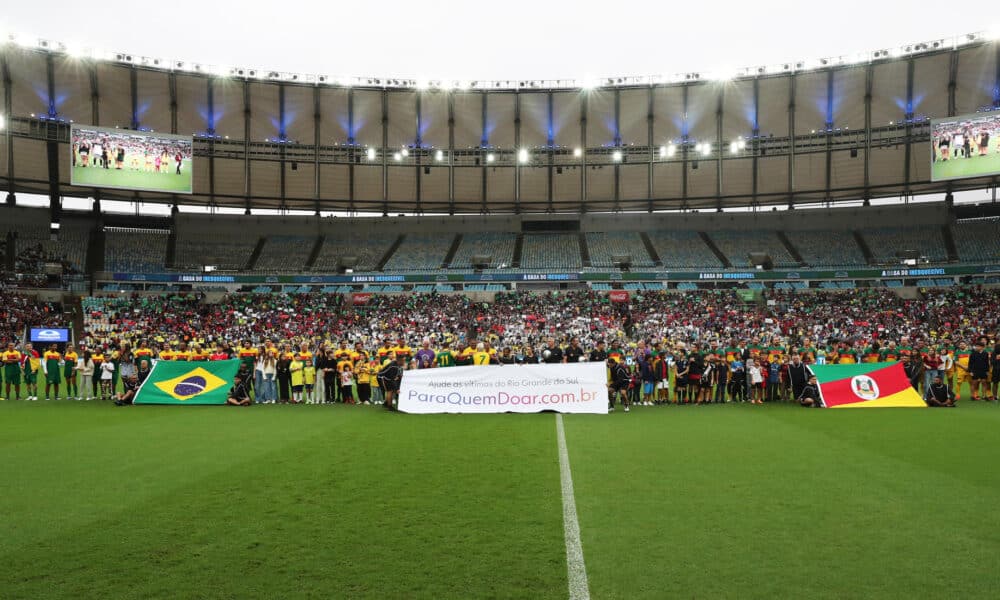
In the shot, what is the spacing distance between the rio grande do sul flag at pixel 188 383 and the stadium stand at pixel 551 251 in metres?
33.7

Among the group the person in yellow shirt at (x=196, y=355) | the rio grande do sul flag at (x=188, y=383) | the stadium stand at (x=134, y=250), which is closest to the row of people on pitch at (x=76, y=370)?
the rio grande do sul flag at (x=188, y=383)

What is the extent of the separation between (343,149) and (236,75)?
9.18m

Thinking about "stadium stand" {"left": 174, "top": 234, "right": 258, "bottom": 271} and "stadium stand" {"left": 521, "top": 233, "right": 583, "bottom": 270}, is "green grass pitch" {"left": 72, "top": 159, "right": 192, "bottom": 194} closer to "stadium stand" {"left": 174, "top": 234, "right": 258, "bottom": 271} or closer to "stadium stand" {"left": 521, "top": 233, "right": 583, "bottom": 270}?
"stadium stand" {"left": 174, "top": 234, "right": 258, "bottom": 271}

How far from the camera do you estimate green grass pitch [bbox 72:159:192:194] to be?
143 ft

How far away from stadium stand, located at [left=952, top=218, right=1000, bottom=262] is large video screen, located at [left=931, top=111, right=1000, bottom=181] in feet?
22.5

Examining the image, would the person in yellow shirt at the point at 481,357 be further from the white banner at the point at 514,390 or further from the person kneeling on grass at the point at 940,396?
the person kneeling on grass at the point at 940,396

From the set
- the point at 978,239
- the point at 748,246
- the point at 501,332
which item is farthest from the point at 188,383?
the point at 978,239

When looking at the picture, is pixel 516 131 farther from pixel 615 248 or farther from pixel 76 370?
pixel 76 370

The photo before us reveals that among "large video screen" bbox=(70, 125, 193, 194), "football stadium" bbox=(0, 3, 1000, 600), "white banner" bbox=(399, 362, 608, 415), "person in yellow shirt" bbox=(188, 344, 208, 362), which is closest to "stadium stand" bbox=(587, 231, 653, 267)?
"football stadium" bbox=(0, 3, 1000, 600)

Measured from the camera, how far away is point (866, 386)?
58.4 ft

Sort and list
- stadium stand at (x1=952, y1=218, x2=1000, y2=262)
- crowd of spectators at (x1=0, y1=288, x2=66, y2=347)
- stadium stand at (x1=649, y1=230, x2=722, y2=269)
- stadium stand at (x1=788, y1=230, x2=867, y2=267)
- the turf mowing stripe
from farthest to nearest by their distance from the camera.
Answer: stadium stand at (x1=649, y1=230, x2=722, y2=269)
stadium stand at (x1=788, y1=230, x2=867, y2=267)
stadium stand at (x1=952, y1=218, x2=1000, y2=262)
crowd of spectators at (x1=0, y1=288, x2=66, y2=347)
the turf mowing stripe

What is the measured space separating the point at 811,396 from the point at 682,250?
34927 millimetres

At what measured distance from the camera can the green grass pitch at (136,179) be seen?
43.4 metres

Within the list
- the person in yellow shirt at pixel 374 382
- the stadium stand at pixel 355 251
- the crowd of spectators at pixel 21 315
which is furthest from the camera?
the stadium stand at pixel 355 251
